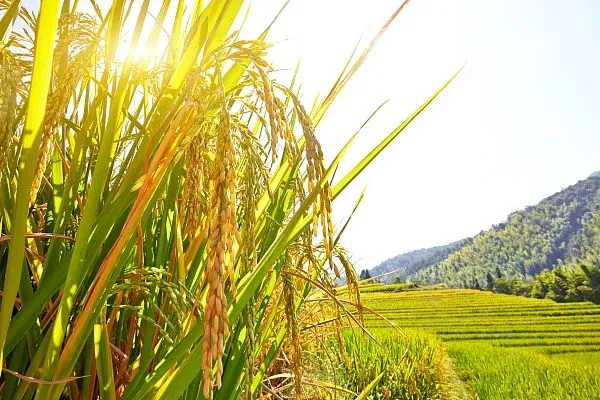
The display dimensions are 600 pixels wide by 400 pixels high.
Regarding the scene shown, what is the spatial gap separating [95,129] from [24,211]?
1.80 ft

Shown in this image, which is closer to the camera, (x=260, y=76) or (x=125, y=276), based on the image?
(x=260, y=76)

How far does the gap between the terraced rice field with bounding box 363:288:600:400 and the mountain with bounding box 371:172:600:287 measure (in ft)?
255

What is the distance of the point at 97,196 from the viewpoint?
552 mm

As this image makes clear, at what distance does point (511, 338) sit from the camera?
117 feet

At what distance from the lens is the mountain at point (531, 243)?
135500 mm

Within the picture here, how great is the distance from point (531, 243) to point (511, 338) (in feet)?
422

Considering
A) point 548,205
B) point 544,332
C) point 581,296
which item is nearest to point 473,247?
point 548,205

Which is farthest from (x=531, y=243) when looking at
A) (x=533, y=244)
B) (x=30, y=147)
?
(x=30, y=147)

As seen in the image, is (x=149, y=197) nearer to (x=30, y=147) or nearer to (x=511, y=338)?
(x=30, y=147)

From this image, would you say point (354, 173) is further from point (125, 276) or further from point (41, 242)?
point (41, 242)

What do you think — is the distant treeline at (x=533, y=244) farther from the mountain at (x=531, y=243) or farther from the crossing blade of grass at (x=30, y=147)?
the crossing blade of grass at (x=30, y=147)

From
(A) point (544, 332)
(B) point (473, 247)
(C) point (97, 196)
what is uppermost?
(B) point (473, 247)

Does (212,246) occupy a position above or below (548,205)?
below

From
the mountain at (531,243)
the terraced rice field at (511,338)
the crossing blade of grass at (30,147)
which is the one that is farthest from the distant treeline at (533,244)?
the crossing blade of grass at (30,147)
